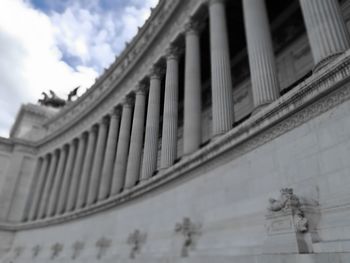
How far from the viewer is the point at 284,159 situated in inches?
487

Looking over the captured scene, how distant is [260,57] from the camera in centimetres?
1622

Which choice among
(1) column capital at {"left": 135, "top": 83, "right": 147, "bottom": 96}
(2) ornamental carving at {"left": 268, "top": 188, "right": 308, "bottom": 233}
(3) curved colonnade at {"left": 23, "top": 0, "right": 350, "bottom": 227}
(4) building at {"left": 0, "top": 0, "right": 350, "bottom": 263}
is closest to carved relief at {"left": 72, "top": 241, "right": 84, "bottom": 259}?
(4) building at {"left": 0, "top": 0, "right": 350, "bottom": 263}

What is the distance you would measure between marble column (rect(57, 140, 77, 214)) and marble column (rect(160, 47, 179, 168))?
26124 mm

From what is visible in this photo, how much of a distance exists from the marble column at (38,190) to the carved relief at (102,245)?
28.2 metres

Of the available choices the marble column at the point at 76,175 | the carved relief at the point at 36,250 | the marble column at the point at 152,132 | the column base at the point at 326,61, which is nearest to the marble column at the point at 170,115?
the marble column at the point at 152,132

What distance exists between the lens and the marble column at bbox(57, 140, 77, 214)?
43.2 metres

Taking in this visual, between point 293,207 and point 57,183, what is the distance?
4381 cm

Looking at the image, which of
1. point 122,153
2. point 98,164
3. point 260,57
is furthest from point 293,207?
point 98,164

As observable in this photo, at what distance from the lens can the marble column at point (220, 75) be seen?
17969mm

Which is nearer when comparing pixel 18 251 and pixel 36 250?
pixel 36 250

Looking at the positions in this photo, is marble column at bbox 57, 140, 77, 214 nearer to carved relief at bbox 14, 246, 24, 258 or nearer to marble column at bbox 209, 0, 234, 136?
carved relief at bbox 14, 246, 24, 258

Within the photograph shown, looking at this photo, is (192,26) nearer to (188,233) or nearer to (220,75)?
(220,75)

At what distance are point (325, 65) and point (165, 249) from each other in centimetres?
1354

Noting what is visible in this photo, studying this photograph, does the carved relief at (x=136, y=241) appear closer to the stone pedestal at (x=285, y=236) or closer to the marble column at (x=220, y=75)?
the marble column at (x=220, y=75)
